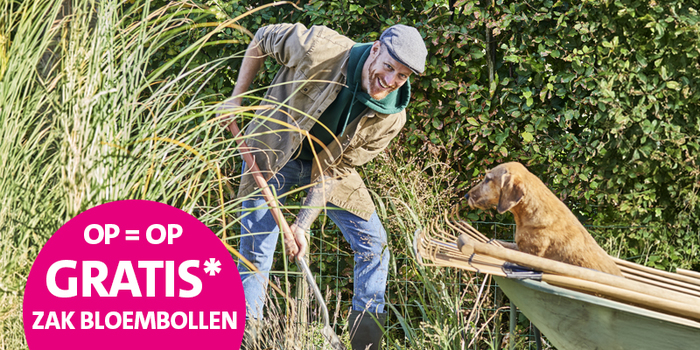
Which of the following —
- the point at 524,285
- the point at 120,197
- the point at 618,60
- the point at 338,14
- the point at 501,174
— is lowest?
the point at 524,285

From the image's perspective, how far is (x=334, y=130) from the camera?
2.83m

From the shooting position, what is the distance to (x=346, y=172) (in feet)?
9.79

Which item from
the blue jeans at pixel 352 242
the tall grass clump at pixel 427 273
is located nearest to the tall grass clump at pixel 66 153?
the blue jeans at pixel 352 242

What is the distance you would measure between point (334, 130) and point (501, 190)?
85cm

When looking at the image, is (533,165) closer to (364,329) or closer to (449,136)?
(449,136)

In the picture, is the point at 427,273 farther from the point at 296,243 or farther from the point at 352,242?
the point at 296,243

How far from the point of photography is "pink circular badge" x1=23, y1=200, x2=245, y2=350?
1380 millimetres

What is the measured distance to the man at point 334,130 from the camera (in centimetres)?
258

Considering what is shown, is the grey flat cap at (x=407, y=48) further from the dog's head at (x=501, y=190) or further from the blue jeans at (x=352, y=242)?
the blue jeans at (x=352, y=242)

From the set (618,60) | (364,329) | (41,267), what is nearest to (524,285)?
(364,329)

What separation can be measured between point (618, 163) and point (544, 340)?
3.80 ft

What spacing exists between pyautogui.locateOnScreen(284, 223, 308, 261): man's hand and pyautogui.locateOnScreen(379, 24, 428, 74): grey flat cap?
2.94ft

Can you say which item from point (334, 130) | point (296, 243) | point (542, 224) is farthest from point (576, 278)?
point (334, 130)

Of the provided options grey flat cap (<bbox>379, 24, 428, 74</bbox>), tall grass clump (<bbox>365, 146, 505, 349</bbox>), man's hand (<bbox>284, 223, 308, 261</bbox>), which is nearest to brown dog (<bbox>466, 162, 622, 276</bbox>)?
tall grass clump (<bbox>365, 146, 505, 349</bbox>)
